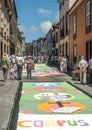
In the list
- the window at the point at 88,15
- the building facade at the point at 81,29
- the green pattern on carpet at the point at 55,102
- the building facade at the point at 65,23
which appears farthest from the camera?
the building facade at the point at 65,23

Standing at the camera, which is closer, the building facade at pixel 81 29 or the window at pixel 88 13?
the window at pixel 88 13

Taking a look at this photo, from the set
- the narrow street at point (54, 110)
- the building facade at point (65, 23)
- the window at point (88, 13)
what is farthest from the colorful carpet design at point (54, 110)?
the building facade at point (65, 23)

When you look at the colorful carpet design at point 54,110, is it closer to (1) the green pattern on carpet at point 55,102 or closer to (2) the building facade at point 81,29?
(1) the green pattern on carpet at point 55,102

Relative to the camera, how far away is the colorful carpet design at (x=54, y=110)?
917cm

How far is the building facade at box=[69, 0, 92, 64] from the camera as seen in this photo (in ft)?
88.3

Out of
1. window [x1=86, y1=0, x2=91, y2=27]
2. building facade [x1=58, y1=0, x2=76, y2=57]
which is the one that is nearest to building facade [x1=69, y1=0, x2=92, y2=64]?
window [x1=86, y1=0, x2=91, y2=27]

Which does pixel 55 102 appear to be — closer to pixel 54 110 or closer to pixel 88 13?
pixel 54 110

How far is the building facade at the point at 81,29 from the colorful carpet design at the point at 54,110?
11.7 m

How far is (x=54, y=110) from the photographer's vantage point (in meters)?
11.3

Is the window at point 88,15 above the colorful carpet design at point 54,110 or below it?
above

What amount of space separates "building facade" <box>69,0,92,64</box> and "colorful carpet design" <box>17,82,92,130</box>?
11698 millimetres

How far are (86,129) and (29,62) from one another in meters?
15.1

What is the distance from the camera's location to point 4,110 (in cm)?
1114

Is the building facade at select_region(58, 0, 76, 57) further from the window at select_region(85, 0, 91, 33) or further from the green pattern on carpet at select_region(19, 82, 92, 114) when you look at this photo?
the green pattern on carpet at select_region(19, 82, 92, 114)
